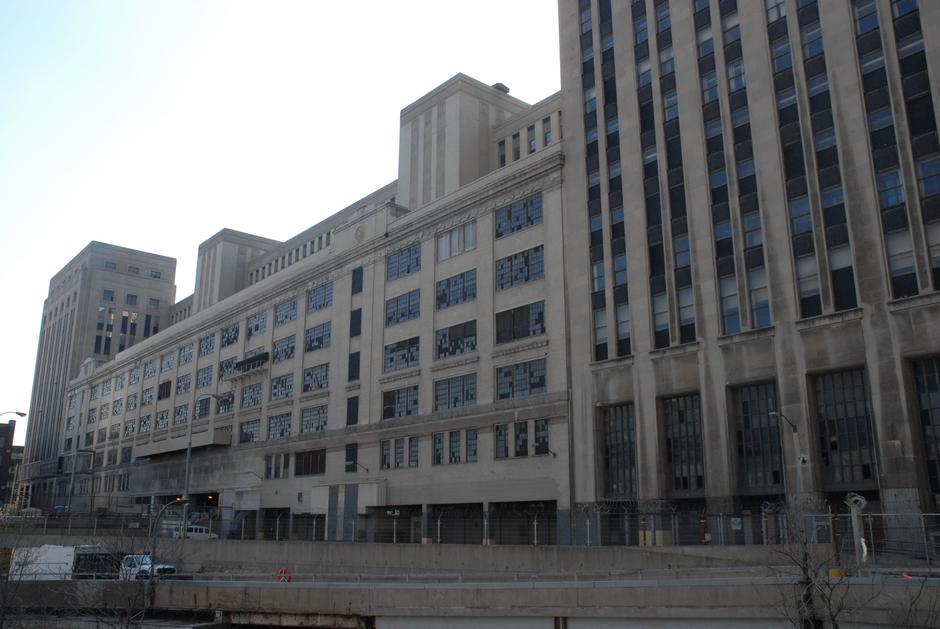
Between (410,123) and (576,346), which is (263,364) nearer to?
(410,123)

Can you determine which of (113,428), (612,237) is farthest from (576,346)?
(113,428)

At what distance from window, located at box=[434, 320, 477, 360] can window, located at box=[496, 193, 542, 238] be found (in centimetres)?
696

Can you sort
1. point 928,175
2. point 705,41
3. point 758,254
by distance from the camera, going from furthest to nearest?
1. point 705,41
2. point 758,254
3. point 928,175

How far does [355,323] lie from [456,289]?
13.6m

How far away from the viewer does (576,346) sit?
2151 inches

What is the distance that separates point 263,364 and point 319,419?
12.2m

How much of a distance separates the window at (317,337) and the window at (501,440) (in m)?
24.6

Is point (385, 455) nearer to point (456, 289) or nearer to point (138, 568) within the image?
point (456, 289)

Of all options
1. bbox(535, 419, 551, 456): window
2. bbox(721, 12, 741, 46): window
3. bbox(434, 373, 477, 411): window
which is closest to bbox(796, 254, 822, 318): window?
bbox(721, 12, 741, 46): window

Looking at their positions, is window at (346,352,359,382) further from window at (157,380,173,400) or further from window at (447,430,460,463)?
window at (157,380,173,400)

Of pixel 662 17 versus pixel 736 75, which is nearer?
pixel 736 75

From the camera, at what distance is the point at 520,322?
58875 millimetres

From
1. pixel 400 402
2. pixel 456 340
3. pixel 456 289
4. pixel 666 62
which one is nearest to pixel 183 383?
pixel 400 402

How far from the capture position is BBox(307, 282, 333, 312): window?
79.5 metres
